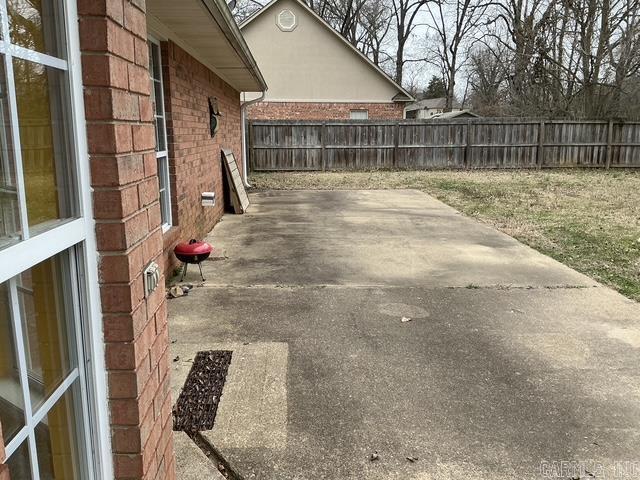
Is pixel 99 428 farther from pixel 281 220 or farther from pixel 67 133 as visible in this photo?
pixel 281 220

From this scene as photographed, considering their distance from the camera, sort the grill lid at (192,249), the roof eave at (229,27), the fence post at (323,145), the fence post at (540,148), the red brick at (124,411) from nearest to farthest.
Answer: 1. the red brick at (124,411)
2. the roof eave at (229,27)
3. the grill lid at (192,249)
4. the fence post at (323,145)
5. the fence post at (540,148)

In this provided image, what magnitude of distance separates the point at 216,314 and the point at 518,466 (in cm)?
269

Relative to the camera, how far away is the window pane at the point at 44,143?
1246mm

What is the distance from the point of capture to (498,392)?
317 centimetres

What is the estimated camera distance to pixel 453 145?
19.2 metres

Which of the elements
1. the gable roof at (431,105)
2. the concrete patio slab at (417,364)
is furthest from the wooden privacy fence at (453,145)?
the gable roof at (431,105)

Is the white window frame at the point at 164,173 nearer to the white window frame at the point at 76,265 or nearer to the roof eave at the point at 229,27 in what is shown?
the roof eave at the point at 229,27

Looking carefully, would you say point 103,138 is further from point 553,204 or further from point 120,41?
point 553,204

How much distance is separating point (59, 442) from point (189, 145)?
17.8 ft

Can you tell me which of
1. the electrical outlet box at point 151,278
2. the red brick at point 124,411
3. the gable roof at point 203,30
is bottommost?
the red brick at point 124,411

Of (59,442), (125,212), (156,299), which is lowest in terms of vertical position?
(59,442)

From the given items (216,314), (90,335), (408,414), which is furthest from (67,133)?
(216,314)

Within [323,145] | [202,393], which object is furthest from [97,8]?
[323,145]

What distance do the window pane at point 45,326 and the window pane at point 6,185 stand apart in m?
0.11
